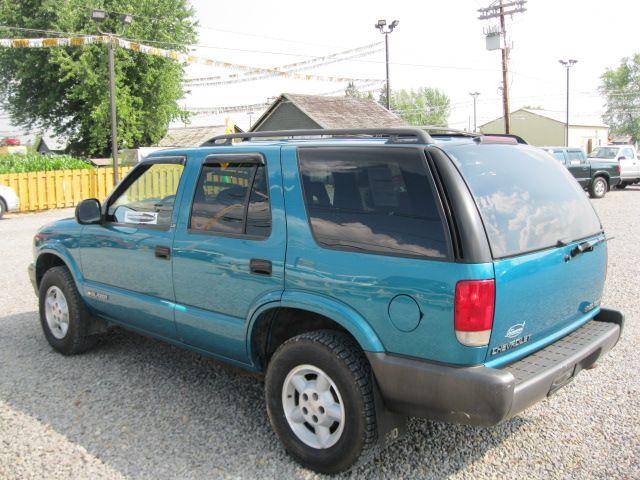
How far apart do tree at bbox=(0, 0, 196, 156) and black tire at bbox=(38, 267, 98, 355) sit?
1155 inches

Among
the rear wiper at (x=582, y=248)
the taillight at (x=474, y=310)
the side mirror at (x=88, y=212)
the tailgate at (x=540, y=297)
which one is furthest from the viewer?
the side mirror at (x=88, y=212)

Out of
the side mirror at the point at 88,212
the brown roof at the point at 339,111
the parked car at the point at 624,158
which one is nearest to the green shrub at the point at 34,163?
the brown roof at the point at 339,111

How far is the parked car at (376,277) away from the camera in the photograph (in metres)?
2.79

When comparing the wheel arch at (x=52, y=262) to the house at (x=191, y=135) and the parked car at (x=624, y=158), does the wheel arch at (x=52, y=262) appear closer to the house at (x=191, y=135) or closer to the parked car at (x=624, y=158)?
the parked car at (x=624, y=158)

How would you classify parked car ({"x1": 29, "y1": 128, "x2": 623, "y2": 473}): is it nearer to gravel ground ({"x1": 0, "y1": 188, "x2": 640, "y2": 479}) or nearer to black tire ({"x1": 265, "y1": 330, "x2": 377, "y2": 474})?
black tire ({"x1": 265, "y1": 330, "x2": 377, "y2": 474})

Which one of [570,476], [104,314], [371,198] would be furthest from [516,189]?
[104,314]

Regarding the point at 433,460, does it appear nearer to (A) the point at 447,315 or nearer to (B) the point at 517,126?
(A) the point at 447,315

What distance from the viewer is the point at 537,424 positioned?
3.83 m

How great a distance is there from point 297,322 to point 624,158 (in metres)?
25.7

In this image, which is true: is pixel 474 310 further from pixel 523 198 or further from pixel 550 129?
pixel 550 129

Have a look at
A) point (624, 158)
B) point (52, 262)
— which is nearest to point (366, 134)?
point (52, 262)

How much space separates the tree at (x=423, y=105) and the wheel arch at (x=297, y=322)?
110m

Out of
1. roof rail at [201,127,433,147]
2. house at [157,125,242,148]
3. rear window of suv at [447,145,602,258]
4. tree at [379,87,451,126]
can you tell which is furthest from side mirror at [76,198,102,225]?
tree at [379,87,451,126]

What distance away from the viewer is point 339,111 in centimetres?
3469
